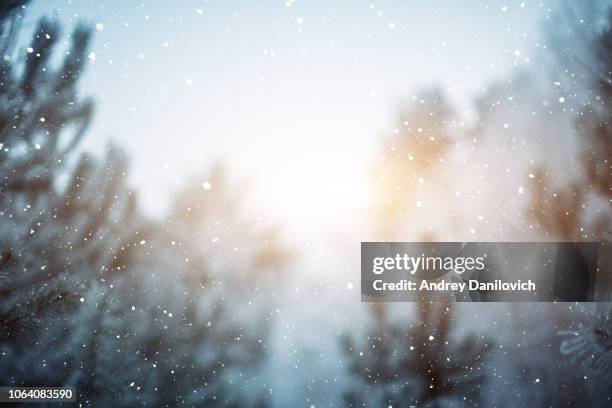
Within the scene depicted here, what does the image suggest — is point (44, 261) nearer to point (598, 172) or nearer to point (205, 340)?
point (205, 340)

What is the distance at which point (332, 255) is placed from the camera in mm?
1292

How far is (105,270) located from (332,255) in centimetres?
64

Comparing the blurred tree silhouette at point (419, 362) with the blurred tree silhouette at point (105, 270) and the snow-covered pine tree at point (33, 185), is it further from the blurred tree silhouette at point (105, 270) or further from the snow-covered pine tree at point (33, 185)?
Result: the snow-covered pine tree at point (33, 185)

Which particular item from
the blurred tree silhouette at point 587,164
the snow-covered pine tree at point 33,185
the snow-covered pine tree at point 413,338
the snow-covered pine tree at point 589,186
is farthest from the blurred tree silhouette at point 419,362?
the snow-covered pine tree at point 33,185

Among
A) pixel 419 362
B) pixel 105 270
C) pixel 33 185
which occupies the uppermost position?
pixel 33 185

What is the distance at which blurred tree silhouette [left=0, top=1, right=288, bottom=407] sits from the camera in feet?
4.03

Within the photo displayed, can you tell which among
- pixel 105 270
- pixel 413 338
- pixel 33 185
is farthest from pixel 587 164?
pixel 33 185

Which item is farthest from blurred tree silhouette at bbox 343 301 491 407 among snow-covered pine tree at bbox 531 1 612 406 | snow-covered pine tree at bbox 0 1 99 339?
snow-covered pine tree at bbox 0 1 99 339

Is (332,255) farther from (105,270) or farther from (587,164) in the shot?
(587,164)

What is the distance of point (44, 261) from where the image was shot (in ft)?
4.07

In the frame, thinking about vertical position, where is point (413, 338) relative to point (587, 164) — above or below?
below

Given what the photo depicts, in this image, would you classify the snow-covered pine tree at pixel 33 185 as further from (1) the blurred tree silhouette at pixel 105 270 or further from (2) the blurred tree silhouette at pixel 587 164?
(2) the blurred tree silhouette at pixel 587 164

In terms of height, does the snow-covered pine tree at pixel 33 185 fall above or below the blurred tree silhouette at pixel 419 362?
above

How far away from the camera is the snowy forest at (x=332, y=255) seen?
1258 millimetres
